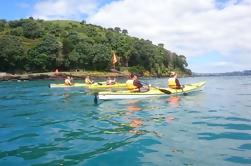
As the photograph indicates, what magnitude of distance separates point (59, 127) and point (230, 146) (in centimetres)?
753

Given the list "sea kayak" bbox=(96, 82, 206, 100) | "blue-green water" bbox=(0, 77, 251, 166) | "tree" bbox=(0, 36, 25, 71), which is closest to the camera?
"blue-green water" bbox=(0, 77, 251, 166)

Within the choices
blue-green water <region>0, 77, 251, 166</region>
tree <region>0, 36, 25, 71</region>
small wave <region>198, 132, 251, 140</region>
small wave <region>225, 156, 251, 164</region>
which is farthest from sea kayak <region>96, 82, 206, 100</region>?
tree <region>0, 36, 25, 71</region>

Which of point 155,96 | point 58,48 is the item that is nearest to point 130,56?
point 58,48

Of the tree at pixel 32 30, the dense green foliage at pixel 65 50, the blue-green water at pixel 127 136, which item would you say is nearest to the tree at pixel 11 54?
the dense green foliage at pixel 65 50

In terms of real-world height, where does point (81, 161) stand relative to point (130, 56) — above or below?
below

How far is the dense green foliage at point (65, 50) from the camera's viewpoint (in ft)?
309

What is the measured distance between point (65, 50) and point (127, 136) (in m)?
91.5

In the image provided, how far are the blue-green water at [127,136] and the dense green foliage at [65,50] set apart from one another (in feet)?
244

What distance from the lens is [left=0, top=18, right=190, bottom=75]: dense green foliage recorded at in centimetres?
9406

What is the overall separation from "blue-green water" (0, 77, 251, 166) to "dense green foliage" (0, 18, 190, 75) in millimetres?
74443

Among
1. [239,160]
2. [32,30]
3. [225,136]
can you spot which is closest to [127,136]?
[225,136]

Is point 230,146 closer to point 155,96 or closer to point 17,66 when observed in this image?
point 155,96

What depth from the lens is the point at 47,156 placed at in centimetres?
1084

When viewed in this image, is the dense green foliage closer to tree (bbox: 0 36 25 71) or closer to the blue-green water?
tree (bbox: 0 36 25 71)
